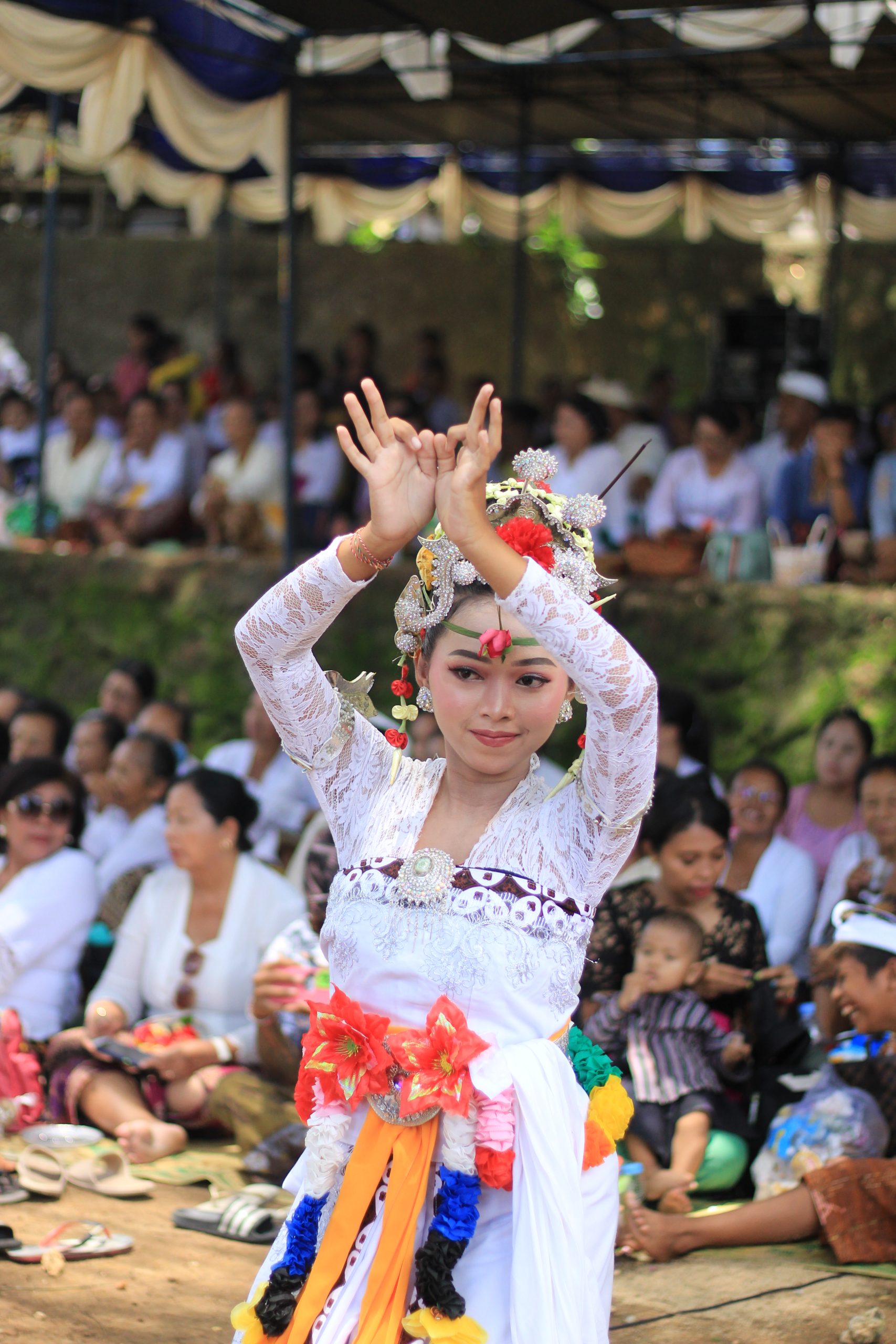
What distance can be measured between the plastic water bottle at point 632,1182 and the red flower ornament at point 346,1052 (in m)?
1.87

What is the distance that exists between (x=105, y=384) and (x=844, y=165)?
6017 mm

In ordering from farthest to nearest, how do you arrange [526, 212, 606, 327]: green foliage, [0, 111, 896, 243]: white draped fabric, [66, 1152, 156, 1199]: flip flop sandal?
[526, 212, 606, 327]: green foliage
[0, 111, 896, 243]: white draped fabric
[66, 1152, 156, 1199]: flip flop sandal

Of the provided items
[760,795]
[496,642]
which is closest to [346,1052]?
[496,642]

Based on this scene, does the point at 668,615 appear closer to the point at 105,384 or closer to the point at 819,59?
the point at 819,59

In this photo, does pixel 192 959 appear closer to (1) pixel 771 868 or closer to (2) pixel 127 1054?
(2) pixel 127 1054

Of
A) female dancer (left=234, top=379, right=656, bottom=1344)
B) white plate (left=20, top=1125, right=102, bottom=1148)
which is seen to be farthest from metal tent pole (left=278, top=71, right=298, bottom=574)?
female dancer (left=234, top=379, right=656, bottom=1344)

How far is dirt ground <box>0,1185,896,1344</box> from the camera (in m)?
3.46

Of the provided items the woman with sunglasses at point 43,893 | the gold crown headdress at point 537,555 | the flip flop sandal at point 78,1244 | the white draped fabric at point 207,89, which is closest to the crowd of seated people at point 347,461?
the white draped fabric at point 207,89

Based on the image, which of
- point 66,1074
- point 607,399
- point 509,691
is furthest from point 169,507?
point 509,691

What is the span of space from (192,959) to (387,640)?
329 centimetres

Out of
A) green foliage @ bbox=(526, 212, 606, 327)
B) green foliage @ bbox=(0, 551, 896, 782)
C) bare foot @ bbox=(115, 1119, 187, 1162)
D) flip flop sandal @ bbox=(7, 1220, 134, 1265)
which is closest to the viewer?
flip flop sandal @ bbox=(7, 1220, 134, 1265)

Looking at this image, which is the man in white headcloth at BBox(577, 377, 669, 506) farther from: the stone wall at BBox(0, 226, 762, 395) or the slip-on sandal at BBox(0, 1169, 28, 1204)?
the slip-on sandal at BBox(0, 1169, 28, 1204)

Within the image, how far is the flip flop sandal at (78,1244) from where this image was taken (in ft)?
12.5

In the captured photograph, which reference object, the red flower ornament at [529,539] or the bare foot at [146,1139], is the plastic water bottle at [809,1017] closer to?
the bare foot at [146,1139]
